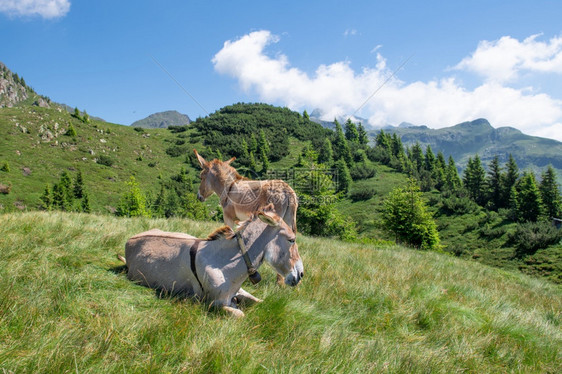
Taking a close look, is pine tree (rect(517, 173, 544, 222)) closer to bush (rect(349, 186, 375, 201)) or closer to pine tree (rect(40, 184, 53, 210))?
bush (rect(349, 186, 375, 201))

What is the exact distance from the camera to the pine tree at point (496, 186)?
68.8 meters

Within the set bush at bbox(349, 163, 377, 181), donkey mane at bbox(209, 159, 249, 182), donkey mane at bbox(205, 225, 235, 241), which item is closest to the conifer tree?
bush at bbox(349, 163, 377, 181)

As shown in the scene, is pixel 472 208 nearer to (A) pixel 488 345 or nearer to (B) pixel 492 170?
(B) pixel 492 170

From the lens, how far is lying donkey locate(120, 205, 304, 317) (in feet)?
12.0

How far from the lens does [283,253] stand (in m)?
3.87

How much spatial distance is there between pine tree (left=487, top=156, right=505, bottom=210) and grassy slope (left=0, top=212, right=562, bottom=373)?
80186mm

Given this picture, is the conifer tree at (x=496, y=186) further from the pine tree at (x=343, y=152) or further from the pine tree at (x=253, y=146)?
the pine tree at (x=253, y=146)

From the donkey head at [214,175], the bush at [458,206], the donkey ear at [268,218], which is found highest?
the donkey head at [214,175]

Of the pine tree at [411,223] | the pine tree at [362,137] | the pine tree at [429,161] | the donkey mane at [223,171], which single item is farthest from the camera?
the pine tree at [362,137]

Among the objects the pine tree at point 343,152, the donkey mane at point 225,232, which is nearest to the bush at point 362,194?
the pine tree at point 343,152

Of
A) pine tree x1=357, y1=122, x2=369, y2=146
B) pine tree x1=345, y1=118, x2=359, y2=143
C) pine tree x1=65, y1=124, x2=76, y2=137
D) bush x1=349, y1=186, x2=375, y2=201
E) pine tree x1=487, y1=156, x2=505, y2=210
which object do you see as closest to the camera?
pine tree x1=487, y1=156, x2=505, y2=210

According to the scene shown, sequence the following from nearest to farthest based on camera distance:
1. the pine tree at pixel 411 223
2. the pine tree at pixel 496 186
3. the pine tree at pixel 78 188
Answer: the pine tree at pixel 411 223
the pine tree at pixel 78 188
the pine tree at pixel 496 186

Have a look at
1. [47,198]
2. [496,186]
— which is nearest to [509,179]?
Answer: [496,186]

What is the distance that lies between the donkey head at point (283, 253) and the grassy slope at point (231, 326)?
0.34 meters
